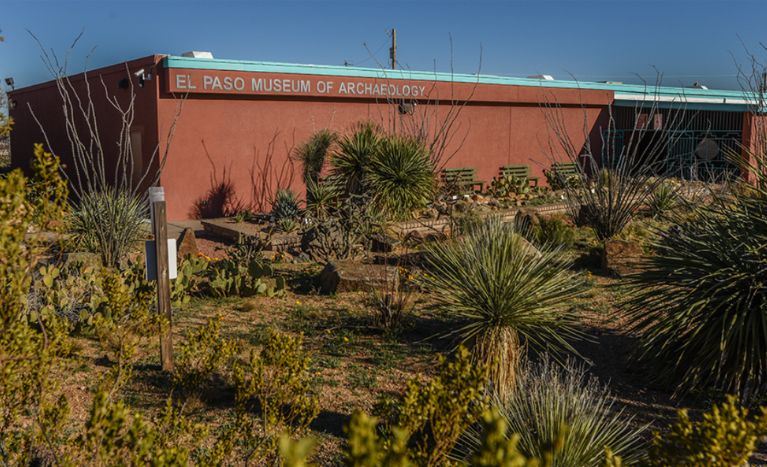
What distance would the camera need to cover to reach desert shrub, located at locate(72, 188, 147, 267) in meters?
10.7

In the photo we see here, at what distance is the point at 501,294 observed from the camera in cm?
601

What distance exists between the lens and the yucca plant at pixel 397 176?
13.2 metres

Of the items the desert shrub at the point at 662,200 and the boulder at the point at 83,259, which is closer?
the boulder at the point at 83,259

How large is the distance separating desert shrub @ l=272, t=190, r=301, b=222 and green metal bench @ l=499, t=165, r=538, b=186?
299 inches

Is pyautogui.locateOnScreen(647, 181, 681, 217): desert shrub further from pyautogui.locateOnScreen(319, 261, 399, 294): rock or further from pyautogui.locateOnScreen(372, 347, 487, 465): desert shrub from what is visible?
pyautogui.locateOnScreen(372, 347, 487, 465): desert shrub

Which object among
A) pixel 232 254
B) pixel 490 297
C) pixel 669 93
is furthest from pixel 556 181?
pixel 490 297

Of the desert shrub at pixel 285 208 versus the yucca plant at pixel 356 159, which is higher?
the yucca plant at pixel 356 159

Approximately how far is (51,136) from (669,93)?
1845 centimetres

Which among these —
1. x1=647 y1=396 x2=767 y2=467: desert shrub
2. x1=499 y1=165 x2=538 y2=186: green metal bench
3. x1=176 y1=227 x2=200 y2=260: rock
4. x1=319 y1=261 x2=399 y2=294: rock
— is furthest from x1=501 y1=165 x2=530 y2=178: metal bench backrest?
x1=647 y1=396 x2=767 y2=467: desert shrub

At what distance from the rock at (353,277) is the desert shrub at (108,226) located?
3037 millimetres

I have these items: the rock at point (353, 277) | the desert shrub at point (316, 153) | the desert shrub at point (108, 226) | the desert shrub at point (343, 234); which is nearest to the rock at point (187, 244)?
the desert shrub at point (108, 226)

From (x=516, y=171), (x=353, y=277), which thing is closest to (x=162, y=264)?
(x=353, y=277)

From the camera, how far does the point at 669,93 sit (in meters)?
24.7

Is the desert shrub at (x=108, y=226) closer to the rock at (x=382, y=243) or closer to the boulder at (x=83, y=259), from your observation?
the boulder at (x=83, y=259)
